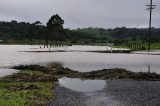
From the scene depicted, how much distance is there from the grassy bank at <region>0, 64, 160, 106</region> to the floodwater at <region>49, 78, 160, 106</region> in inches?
41.8

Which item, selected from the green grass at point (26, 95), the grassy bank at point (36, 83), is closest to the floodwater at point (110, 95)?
the green grass at point (26, 95)

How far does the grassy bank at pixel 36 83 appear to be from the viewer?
23.8 meters

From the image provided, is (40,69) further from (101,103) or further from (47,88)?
(101,103)

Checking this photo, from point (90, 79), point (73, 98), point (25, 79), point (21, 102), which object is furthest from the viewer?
point (90, 79)

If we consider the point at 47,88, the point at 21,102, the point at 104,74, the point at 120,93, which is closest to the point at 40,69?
the point at 104,74

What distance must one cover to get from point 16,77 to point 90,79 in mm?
7558

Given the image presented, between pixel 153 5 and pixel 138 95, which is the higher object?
pixel 153 5

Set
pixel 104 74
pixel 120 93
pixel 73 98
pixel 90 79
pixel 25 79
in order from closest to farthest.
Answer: pixel 73 98
pixel 120 93
pixel 25 79
pixel 90 79
pixel 104 74

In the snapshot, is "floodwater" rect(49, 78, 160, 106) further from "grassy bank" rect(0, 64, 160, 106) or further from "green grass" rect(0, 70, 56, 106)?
"grassy bank" rect(0, 64, 160, 106)

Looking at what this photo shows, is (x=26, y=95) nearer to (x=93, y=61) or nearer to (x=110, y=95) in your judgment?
(x=110, y=95)

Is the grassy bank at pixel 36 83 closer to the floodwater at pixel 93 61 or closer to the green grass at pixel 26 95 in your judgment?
the green grass at pixel 26 95

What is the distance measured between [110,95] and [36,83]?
9.31 m

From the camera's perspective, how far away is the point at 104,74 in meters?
42.1

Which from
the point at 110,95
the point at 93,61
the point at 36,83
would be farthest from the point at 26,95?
the point at 93,61
